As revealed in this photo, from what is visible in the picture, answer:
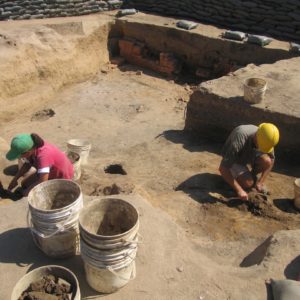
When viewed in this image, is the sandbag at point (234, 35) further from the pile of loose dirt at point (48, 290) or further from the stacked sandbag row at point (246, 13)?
the pile of loose dirt at point (48, 290)

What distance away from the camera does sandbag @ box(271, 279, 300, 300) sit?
344 cm

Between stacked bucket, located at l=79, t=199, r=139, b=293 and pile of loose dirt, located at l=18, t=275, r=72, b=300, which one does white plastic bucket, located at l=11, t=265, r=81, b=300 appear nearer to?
pile of loose dirt, located at l=18, t=275, r=72, b=300

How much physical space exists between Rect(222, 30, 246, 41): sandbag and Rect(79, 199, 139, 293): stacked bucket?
263 inches

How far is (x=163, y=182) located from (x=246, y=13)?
571 cm

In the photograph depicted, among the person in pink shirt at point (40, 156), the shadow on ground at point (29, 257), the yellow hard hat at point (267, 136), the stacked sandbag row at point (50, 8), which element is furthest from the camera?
the stacked sandbag row at point (50, 8)

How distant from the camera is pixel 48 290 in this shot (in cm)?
333

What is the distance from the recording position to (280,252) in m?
4.07

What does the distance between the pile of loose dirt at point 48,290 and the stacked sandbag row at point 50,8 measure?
8.27 meters

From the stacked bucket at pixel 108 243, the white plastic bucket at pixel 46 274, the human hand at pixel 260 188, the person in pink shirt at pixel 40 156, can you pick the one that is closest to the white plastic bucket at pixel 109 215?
the stacked bucket at pixel 108 243

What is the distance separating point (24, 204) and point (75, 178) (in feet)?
4.77

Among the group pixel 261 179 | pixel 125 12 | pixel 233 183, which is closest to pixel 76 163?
pixel 233 183

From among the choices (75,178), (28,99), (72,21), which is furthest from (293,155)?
(72,21)

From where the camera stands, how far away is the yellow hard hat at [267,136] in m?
5.24

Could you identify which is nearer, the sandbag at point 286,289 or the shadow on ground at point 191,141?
the sandbag at point 286,289
